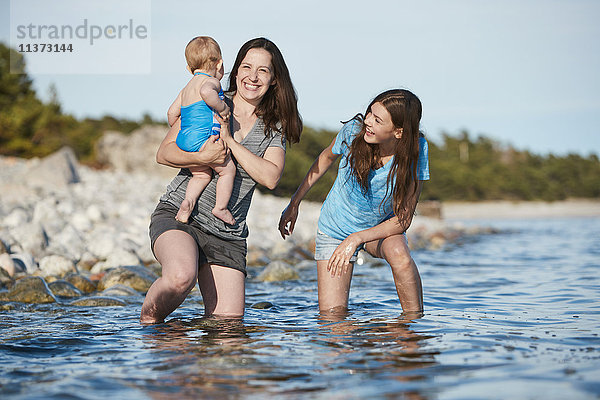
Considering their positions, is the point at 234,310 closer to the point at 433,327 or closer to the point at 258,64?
the point at 433,327

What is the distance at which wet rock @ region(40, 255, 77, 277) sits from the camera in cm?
651

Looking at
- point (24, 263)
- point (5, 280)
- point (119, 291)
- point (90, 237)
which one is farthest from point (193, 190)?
point (90, 237)

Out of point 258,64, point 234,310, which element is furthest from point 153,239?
point 258,64

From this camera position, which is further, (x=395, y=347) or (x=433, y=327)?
(x=433, y=327)

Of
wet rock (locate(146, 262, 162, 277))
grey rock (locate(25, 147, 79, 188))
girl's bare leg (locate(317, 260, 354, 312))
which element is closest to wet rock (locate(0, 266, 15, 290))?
wet rock (locate(146, 262, 162, 277))

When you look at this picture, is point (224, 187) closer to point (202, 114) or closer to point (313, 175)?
point (202, 114)

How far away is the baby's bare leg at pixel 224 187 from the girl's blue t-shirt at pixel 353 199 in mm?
819

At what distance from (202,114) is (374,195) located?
1286 millimetres

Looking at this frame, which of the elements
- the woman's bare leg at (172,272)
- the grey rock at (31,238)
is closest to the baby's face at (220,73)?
the woman's bare leg at (172,272)

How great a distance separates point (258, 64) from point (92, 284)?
3.11 metres

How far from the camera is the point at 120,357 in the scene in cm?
319

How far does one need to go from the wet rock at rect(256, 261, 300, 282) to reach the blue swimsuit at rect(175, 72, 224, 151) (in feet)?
11.1

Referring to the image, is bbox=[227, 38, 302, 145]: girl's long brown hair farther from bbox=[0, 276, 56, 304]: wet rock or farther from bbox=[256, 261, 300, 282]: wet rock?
bbox=[256, 261, 300, 282]: wet rock

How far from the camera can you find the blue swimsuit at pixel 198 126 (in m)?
3.83
